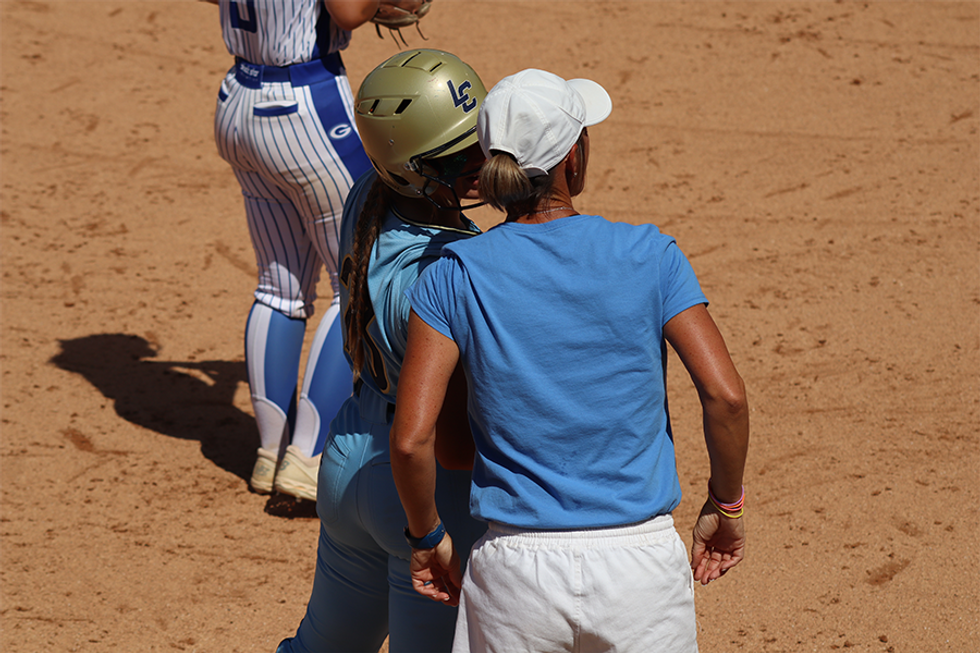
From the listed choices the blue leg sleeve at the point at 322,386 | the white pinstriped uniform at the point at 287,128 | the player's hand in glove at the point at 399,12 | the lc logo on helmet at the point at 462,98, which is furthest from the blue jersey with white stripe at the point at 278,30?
the lc logo on helmet at the point at 462,98

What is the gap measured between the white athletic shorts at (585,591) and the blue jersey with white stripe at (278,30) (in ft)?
→ 7.56

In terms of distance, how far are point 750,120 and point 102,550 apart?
18.4ft

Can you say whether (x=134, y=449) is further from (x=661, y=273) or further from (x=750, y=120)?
(x=750, y=120)

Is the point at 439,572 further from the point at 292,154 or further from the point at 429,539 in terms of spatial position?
the point at 292,154

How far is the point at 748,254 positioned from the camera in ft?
19.1

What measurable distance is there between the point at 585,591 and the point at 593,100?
0.91m

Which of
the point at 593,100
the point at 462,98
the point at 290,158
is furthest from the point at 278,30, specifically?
the point at 593,100

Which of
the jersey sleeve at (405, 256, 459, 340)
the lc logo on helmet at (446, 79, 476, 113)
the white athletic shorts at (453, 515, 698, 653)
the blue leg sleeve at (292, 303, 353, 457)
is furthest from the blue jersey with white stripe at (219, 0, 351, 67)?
the white athletic shorts at (453, 515, 698, 653)

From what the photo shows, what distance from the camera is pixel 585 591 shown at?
66.5 inches

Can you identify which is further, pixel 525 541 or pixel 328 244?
pixel 328 244

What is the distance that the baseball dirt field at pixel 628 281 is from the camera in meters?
3.38

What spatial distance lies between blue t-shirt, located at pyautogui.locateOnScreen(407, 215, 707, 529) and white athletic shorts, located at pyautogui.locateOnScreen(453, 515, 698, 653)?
0.12 feet

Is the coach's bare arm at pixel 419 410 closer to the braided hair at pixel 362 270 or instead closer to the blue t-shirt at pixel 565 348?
the blue t-shirt at pixel 565 348

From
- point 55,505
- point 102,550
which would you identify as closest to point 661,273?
point 102,550
